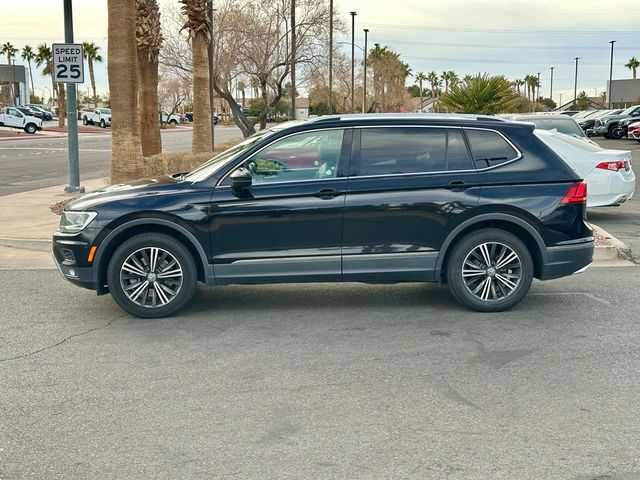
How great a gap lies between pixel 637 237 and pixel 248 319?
702cm

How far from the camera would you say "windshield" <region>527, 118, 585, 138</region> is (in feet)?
54.4

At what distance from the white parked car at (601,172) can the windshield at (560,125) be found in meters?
4.00

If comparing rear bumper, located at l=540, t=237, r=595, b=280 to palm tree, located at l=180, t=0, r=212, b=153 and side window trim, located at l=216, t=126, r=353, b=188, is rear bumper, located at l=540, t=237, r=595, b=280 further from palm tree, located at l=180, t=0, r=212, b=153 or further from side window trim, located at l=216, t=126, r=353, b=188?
palm tree, located at l=180, t=0, r=212, b=153

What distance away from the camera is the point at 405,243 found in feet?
23.5

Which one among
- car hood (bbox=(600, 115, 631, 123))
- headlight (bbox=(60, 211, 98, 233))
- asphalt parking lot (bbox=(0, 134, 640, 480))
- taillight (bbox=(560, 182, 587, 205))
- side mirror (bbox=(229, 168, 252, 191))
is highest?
car hood (bbox=(600, 115, 631, 123))

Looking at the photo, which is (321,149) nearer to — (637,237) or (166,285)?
(166,285)

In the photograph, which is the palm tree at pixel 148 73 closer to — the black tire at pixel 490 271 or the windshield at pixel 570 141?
the windshield at pixel 570 141

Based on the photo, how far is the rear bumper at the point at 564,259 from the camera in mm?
7250

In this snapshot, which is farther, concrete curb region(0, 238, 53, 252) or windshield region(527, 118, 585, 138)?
windshield region(527, 118, 585, 138)

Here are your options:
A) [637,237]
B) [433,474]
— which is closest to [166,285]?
[433,474]

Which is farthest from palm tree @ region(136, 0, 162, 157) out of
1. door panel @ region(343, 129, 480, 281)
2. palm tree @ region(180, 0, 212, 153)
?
door panel @ region(343, 129, 480, 281)

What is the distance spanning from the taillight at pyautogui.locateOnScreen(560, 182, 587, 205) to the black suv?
0.04 feet

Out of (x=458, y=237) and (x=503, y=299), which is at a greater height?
(x=458, y=237)

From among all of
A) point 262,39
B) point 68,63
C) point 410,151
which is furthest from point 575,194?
point 262,39
